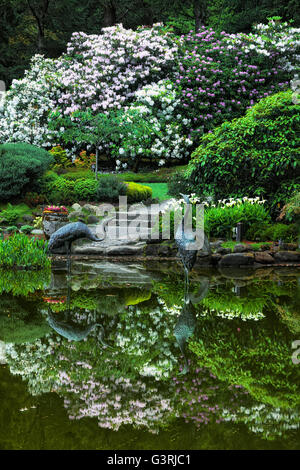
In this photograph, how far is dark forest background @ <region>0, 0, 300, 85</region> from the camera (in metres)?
24.0

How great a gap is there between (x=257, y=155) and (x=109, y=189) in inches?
164

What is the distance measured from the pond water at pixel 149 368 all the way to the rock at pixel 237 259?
2204 millimetres

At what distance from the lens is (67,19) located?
26.7 m

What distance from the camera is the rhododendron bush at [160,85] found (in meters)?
18.4

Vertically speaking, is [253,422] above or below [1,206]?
below

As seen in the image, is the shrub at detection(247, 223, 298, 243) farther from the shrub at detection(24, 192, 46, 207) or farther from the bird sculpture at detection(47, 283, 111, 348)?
the shrub at detection(24, 192, 46, 207)

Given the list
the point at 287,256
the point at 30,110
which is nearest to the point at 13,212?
the point at 287,256

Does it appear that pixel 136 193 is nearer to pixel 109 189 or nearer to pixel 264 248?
pixel 109 189

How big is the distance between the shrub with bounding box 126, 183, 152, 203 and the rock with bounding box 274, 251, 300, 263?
17.7 ft

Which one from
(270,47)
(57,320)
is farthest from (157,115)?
(57,320)

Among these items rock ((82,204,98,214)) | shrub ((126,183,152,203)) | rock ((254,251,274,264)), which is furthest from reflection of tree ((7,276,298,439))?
shrub ((126,183,152,203))
